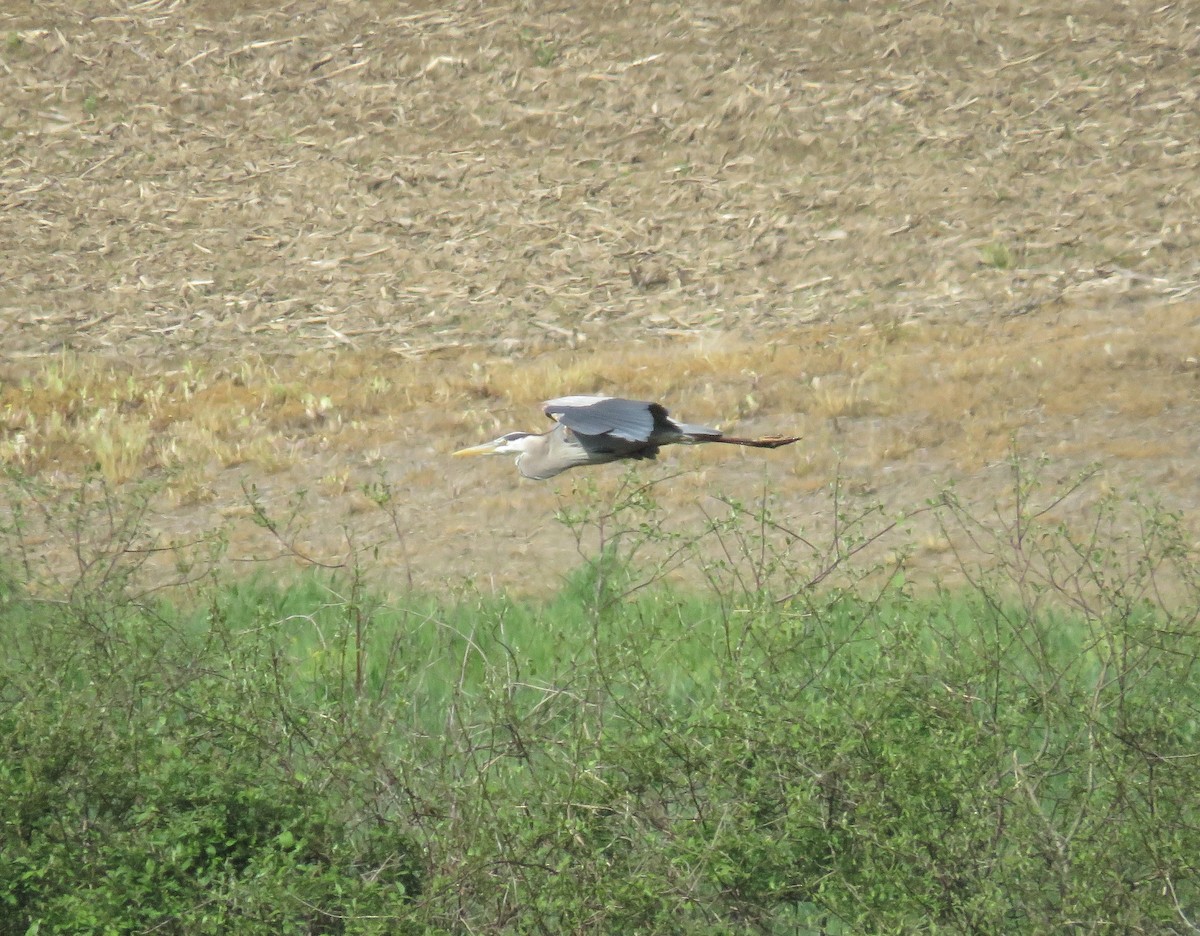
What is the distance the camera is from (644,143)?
1583 cm

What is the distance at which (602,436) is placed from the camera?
23.4 ft

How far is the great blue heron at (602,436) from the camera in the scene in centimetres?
679

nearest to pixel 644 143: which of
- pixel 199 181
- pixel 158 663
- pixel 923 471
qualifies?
pixel 199 181

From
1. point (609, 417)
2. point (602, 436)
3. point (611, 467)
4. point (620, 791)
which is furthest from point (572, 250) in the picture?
point (620, 791)

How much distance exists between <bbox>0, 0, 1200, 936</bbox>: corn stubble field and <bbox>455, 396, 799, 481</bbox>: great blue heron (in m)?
0.24

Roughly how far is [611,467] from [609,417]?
4006 millimetres

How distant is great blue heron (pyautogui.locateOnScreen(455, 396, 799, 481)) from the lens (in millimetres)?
6793

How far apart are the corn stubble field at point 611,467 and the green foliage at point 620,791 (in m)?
0.02

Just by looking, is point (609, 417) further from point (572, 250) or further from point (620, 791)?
point (572, 250)

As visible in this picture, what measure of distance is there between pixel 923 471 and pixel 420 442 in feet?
11.1

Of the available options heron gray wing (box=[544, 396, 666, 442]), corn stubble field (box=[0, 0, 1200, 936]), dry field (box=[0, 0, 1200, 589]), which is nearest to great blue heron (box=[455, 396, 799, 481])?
heron gray wing (box=[544, 396, 666, 442])

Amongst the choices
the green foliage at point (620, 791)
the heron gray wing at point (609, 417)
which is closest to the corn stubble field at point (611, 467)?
the green foliage at point (620, 791)

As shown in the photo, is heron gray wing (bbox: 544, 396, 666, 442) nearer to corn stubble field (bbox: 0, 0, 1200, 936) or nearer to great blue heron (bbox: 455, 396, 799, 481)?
great blue heron (bbox: 455, 396, 799, 481)

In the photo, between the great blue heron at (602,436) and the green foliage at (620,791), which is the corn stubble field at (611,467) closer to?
the green foliage at (620,791)
